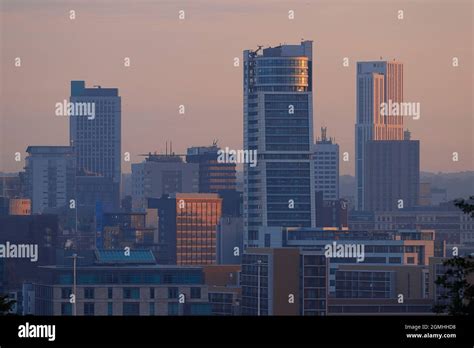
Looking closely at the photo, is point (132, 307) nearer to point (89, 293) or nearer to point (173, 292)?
point (89, 293)

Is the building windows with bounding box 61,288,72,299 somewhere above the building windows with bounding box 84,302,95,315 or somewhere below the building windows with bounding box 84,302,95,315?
above

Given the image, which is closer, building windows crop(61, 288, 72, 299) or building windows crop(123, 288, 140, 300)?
building windows crop(123, 288, 140, 300)

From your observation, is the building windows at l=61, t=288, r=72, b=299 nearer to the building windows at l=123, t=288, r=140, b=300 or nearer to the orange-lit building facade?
the building windows at l=123, t=288, r=140, b=300

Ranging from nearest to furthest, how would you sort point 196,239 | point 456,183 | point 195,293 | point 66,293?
→ point 66,293 < point 195,293 < point 456,183 < point 196,239

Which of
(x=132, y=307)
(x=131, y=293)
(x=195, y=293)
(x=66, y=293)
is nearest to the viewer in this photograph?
(x=132, y=307)

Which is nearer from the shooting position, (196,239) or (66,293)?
(66,293)
